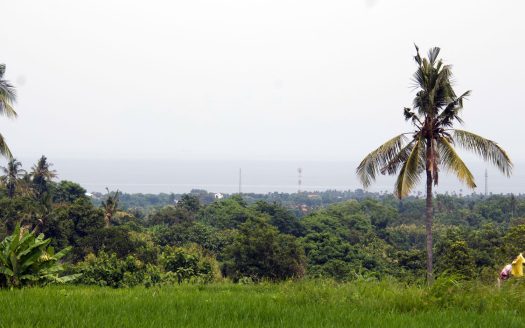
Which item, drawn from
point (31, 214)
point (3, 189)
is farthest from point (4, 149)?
point (3, 189)

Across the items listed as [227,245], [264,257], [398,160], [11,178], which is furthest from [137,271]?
[11,178]

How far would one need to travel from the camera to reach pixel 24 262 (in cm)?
948

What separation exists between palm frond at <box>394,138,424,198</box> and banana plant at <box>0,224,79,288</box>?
1160cm

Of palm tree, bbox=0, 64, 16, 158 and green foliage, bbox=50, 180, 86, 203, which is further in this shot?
green foliage, bbox=50, 180, 86, 203

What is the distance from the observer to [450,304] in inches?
294

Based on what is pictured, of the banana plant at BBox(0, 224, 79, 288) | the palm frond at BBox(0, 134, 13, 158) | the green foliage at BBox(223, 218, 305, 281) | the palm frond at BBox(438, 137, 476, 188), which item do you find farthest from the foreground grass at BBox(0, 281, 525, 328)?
the green foliage at BBox(223, 218, 305, 281)

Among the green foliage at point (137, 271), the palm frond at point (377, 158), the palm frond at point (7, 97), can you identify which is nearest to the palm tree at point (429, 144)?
the palm frond at point (377, 158)

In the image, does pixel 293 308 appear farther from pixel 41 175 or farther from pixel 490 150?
pixel 41 175

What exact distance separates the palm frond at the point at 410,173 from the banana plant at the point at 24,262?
38.0 ft

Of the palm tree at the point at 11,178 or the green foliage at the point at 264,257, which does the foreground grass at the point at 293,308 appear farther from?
the palm tree at the point at 11,178

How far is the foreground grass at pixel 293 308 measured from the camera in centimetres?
593

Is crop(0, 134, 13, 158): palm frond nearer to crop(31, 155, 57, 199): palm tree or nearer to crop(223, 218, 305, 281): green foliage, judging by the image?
crop(223, 218, 305, 281): green foliage

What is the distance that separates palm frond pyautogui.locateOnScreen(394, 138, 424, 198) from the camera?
17062 millimetres

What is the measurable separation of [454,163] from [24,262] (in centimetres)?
1349
